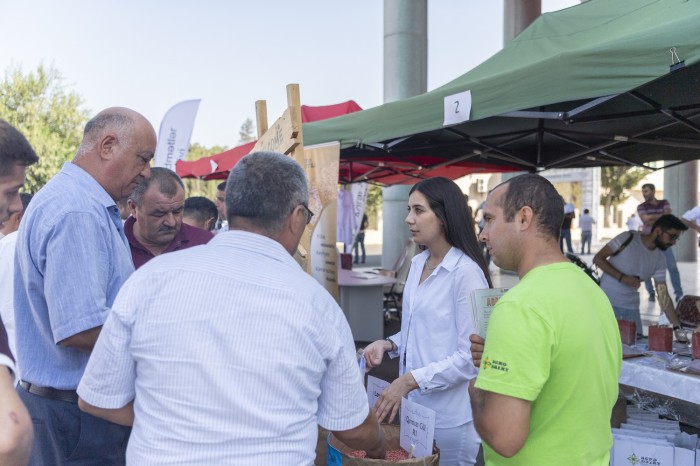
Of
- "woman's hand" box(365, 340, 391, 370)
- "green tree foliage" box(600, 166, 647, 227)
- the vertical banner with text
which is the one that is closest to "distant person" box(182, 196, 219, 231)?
the vertical banner with text

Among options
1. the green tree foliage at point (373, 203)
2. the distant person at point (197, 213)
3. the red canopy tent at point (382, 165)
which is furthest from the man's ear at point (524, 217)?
the green tree foliage at point (373, 203)

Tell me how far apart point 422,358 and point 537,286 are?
1092mm

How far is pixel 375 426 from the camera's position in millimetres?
1644

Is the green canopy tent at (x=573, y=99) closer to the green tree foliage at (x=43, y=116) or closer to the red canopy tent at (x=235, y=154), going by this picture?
the red canopy tent at (x=235, y=154)

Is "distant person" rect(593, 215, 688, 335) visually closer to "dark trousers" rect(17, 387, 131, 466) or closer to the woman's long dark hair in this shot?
the woman's long dark hair

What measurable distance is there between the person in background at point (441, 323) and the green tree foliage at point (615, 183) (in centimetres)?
4407

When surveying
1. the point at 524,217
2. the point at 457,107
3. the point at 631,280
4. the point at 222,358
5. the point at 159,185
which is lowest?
the point at 631,280

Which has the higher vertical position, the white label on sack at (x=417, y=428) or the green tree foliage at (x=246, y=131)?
the green tree foliage at (x=246, y=131)

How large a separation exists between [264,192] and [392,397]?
1.25 meters

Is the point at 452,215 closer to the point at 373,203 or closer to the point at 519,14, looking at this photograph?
the point at 519,14

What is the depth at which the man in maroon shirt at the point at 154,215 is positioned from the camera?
3160mm

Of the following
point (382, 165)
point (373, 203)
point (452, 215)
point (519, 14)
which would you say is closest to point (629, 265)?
point (382, 165)

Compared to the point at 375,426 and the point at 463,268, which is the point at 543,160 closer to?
the point at 463,268

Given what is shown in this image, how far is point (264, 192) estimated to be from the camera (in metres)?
1.51
